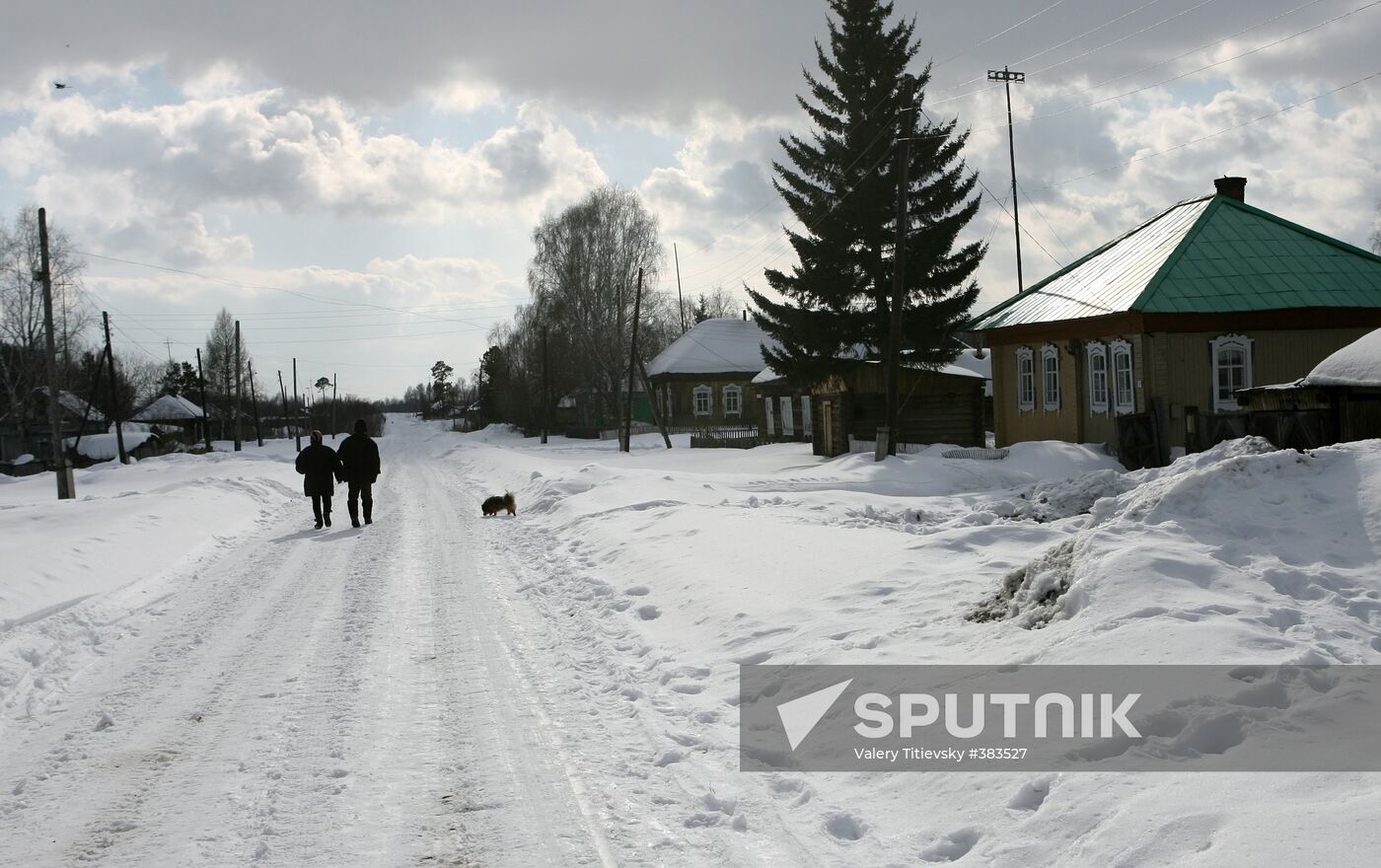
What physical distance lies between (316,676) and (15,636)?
3.13 m

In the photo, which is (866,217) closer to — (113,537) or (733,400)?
(113,537)

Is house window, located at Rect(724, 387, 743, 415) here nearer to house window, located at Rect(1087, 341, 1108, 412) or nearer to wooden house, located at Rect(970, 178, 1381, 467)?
wooden house, located at Rect(970, 178, 1381, 467)

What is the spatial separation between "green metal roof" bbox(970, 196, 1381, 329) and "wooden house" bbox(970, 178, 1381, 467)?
0.04 metres

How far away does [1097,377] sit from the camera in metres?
25.7

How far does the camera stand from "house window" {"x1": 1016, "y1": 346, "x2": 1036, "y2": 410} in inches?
1113

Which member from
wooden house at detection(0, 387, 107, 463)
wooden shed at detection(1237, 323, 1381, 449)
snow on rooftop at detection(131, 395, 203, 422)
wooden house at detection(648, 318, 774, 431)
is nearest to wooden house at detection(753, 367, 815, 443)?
wooden house at detection(648, 318, 774, 431)

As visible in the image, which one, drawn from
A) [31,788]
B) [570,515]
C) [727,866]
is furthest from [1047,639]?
[570,515]

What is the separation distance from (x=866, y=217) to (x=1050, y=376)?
22.7 feet

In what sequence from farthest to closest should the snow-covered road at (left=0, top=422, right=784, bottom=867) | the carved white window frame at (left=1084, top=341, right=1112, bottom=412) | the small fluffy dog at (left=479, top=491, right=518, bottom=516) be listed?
the carved white window frame at (left=1084, top=341, right=1112, bottom=412), the small fluffy dog at (left=479, top=491, right=518, bottom=516), the snow-covered road at (left=0, top=422, right=784, bottom=867)

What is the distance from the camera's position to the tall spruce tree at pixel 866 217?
29.5 metres

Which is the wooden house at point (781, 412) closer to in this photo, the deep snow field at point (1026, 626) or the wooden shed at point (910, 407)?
the wooden shed at point (910, 407)

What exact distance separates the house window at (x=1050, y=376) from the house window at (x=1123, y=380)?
7.07ft

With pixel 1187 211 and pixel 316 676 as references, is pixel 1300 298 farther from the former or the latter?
pixel 316 676

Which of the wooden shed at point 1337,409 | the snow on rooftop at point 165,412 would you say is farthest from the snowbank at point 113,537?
the snow on rooftop at point 165,412
